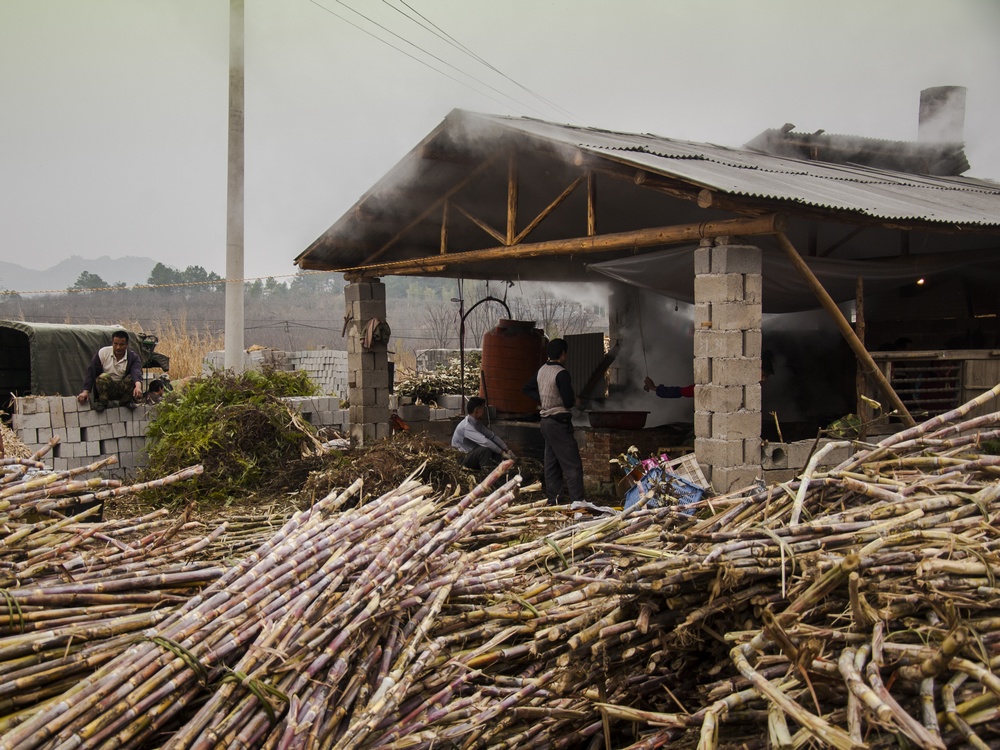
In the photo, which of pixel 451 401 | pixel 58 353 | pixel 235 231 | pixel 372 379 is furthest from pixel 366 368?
pixel 58 353

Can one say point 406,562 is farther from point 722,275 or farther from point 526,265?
point 526,265

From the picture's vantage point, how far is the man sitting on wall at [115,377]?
11.0m

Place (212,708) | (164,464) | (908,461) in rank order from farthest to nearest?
(164,464)
(908,461)
(212,708)

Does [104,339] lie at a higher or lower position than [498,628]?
higher

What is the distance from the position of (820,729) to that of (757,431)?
536 centimetres

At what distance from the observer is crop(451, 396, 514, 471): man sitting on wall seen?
387 inches

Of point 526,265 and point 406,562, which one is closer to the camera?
point 406,562

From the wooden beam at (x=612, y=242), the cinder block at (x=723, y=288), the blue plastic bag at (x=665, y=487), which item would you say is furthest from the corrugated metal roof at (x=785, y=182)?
the blue plastic bag at (x=665, y=487)

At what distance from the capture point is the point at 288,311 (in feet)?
169

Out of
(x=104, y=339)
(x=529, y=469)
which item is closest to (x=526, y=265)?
(x=529, y=469)

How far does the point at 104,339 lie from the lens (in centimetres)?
1376

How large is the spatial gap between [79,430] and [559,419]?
657 centimetres

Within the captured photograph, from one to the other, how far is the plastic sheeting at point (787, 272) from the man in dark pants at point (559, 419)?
125 cm

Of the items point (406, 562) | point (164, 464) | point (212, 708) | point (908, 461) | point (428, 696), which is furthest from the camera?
point (164, 464)
